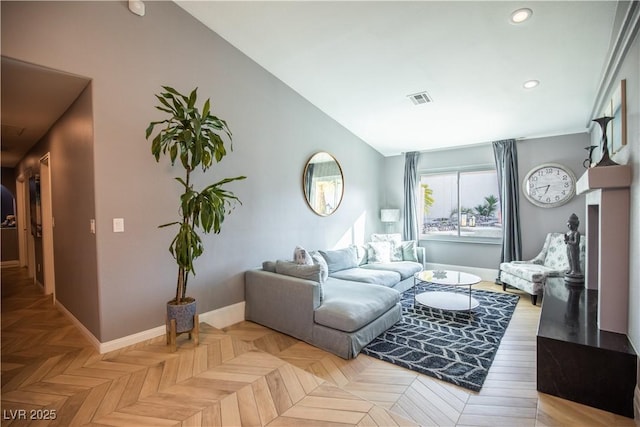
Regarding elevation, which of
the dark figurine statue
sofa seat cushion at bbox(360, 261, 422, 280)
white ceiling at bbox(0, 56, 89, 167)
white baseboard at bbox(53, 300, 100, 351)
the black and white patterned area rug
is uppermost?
white ceiling at bbox(0, 56, 89, 167)

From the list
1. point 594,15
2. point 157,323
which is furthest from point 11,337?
point 594,15

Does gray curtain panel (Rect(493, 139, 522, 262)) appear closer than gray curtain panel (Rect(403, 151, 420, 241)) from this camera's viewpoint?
Yes

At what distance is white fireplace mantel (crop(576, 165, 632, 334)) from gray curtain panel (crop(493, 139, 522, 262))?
9.72 ft

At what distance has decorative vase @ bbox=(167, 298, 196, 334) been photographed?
2.50m

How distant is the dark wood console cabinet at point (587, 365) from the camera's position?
6.14 feet

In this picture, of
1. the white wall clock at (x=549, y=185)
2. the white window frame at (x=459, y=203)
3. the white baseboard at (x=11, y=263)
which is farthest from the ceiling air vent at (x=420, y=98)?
the white baseboard at (x=11, y=263)

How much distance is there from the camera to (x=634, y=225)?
2010 mm

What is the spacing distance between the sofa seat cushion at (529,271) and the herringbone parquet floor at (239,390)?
1.57 meters

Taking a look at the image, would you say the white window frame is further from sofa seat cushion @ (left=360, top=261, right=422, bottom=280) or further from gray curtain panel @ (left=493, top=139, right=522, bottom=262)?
sofa seat cushion @ (left=360, top=261, right=422, bottom=280)

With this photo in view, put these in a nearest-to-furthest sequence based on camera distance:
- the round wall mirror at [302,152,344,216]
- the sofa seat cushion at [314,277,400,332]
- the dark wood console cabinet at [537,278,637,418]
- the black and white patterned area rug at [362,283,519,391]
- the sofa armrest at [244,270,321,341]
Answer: the dark wood console cabinet at [537,278,637,418]
the black and white patterned area rug at [362,283,519,391]
the sofa seat cushion at [314,277,400,332]
the sofa armrest at [244,270,321,341]
the round wall mirror at [302,152,344,216]

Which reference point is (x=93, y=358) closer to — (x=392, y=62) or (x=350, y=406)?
(x=350, y=406)

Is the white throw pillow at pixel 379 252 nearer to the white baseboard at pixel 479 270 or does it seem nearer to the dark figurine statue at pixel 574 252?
the white baseboard at pixel 479 270

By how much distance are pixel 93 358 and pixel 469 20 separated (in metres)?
4.33

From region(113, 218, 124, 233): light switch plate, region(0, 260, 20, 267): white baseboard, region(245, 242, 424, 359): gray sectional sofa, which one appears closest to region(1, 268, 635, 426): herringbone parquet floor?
region(245, 242, 424, 359): gray sectional sofa
